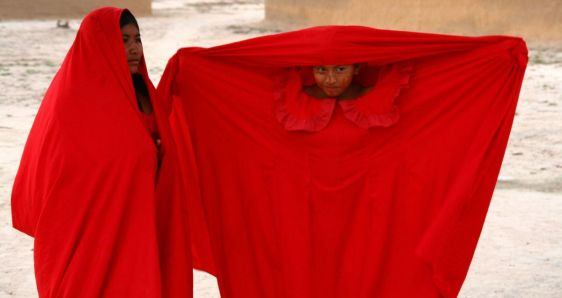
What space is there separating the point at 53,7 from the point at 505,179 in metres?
17.7

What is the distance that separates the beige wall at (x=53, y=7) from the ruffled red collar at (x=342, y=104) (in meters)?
19.7

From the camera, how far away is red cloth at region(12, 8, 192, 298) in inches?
169

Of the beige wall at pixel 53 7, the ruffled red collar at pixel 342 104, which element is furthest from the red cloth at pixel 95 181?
the beige wall at pixel 53 7

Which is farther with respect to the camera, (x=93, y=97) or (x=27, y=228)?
(x=27, y=228)

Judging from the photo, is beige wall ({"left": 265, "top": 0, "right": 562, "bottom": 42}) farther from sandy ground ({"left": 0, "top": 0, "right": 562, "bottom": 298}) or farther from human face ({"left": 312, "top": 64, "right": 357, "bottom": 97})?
human face ({"left": 312, "top": 64, "right": 357, "bottom": 97})

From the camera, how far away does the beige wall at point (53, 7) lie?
77.8 ft

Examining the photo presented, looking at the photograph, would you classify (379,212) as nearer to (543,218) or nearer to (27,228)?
(27,228)

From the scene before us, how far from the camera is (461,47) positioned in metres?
4.77

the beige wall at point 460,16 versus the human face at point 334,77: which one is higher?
the human face at point 334,77

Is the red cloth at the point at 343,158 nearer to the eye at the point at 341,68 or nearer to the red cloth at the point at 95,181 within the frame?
the eye at the point at 341,68

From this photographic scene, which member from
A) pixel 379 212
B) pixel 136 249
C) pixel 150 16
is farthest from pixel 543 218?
pixel 150 16

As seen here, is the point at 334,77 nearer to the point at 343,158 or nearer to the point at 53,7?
the point at 343,158

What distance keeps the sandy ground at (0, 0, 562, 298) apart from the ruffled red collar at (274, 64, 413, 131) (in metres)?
1.79

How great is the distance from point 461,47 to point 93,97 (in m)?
1.73
